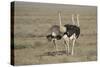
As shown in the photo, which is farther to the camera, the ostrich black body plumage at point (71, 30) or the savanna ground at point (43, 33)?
the ostrich black body plumage at point (71, 30)

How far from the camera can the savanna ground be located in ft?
7.54

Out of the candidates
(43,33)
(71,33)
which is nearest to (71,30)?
(71,33)

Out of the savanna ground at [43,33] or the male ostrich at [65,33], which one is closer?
the savanna ground at [43,33]

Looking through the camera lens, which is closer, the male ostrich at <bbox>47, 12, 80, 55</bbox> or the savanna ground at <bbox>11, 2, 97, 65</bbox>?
the savanna ground at <bbox>11, 2, 97, 65</bbox>

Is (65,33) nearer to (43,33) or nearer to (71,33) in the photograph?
(71,33)

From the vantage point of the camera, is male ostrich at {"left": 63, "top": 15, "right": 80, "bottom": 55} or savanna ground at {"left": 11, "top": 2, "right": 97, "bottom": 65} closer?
savanna ground at {"left": 11, "top": 2, "right": 97, "bottom": 65}

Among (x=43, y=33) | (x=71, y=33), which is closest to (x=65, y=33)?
(x=71, y=33)

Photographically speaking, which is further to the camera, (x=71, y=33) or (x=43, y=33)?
(x=71, y=33)

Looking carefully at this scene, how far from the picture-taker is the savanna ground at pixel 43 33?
90.4 inches

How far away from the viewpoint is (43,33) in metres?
2.41

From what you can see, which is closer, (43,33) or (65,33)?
(43,33)

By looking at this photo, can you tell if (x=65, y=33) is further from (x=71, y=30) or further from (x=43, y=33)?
(x=43, y=33)
